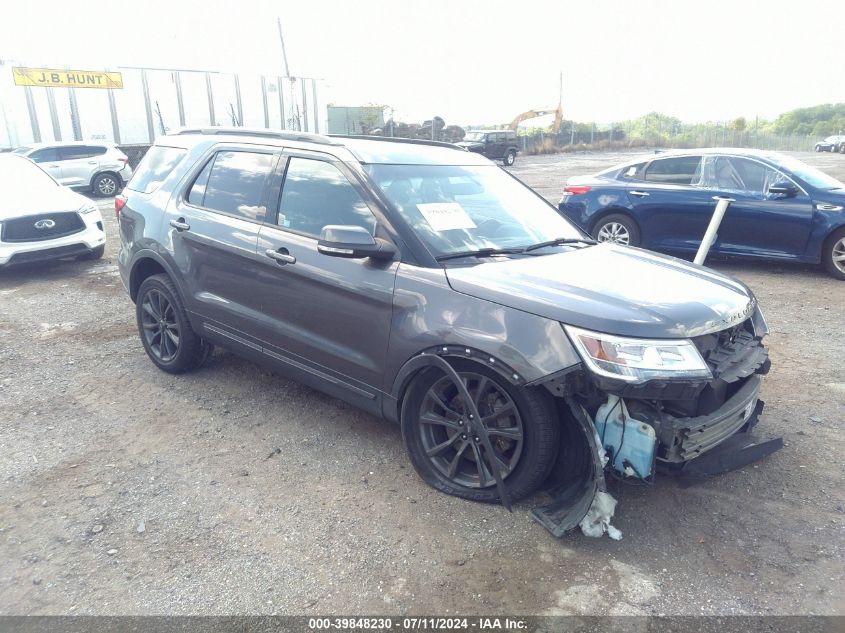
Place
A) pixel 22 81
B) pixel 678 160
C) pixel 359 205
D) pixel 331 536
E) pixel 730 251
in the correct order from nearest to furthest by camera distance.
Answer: pixel 331 536 → pixel 359 205 → pixel 730 251 → pixel 678 160 → pixel 22 81

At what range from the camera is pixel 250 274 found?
4.12m

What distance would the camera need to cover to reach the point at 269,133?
443cm

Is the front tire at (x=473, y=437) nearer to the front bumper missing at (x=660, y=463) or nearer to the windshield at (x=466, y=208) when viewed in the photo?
the front bumper missing at (x=660, y=463)

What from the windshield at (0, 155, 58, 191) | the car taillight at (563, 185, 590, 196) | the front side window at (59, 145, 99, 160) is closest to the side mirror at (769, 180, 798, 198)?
the car taillight at (563, 185, 590, 196)

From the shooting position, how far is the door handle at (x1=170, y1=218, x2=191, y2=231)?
4.56 metres

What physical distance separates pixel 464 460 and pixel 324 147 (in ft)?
6.60

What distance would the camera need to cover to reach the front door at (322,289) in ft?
11.5

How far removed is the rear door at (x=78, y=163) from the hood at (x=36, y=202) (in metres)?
9.35

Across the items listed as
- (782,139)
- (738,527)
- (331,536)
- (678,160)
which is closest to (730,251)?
(678,160)

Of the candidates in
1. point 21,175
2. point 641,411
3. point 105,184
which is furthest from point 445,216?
point 105,184

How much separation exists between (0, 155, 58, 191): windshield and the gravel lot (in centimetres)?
509

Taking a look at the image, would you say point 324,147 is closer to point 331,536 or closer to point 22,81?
point 331,536

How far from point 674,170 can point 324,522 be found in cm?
737

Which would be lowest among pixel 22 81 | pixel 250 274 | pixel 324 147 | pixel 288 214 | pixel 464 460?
pixel 464 460
